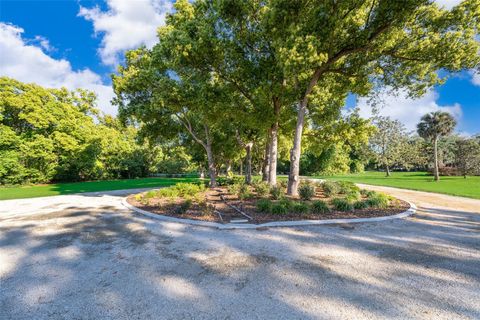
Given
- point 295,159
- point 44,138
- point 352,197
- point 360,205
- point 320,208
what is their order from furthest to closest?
point 44,138 < point 295,159 < point 352,197 < point 360,205 < point 320,208

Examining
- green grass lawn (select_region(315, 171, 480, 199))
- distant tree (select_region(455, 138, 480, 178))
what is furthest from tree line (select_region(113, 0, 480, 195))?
distant tree (select_region(455, 138, 480, 178))

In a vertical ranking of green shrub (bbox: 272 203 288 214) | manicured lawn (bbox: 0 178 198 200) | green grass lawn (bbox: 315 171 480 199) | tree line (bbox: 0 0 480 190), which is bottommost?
manicured lawn (bbox: 0 178 198 200)

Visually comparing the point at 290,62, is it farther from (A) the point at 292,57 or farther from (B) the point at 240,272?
(B) the point at 240,272

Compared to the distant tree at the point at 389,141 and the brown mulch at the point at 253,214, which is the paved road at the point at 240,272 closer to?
the brown mulch at the point at 253,214

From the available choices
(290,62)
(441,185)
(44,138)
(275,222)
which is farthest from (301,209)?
(44,138)

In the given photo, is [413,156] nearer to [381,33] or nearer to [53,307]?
[381,33]

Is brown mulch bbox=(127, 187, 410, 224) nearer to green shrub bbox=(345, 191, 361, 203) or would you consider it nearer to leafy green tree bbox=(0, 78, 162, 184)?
green shrub bbox=(345, 191, 361, 203)

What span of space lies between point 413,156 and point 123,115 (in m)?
45.1

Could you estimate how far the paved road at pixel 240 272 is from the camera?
8.14 ft

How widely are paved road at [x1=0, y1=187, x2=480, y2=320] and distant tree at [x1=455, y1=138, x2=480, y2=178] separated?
3336 cm

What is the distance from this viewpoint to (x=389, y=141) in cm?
3556

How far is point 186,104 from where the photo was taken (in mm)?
11734

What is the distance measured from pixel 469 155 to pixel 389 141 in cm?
969

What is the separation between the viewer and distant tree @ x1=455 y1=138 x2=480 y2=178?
27.6 metres
